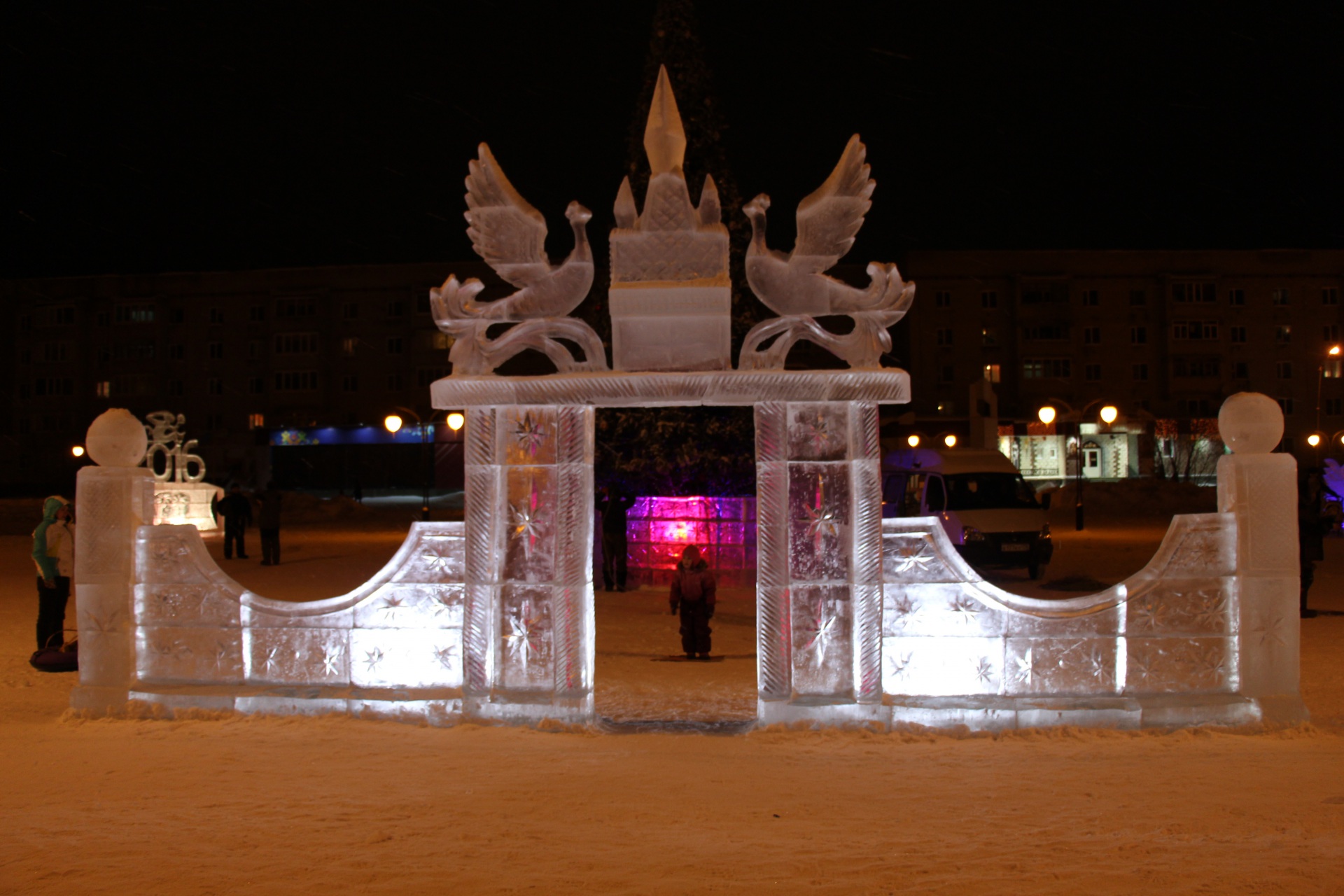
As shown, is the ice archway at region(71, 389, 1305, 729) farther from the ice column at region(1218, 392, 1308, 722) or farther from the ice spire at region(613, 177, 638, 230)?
the ice spire at region(613, 177, 638, 230)

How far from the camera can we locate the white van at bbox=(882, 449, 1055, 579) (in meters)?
14.7

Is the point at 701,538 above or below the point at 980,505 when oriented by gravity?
below

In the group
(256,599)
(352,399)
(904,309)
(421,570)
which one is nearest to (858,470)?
(904,309)

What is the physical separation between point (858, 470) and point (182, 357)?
5360cm

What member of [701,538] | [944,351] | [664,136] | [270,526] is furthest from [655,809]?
[944,351]

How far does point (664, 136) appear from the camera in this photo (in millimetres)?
6340

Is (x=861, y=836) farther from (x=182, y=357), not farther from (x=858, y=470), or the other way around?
(x=182, y=357)

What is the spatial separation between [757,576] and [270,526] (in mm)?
13332

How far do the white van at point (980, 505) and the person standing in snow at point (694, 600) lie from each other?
5.20 m

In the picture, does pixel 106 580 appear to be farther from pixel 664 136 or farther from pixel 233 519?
pixel 233 519

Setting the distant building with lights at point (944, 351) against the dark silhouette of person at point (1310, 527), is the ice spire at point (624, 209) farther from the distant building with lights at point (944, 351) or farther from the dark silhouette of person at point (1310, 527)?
the distant building with lights at point (944, 351)

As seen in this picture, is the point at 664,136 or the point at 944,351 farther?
the point at 944,351

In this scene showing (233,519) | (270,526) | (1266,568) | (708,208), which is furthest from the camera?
(233,519)

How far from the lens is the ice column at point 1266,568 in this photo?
20.0 ft
